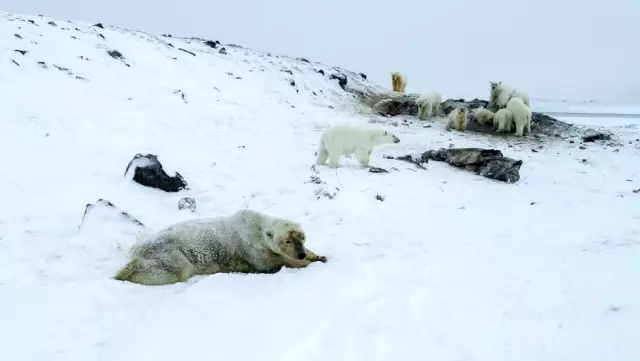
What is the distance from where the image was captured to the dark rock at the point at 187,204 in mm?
7117

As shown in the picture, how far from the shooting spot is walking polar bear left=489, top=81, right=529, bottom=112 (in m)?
18.1

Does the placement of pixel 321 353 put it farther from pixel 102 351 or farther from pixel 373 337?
pixel 102 351

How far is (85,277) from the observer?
4.86 metres

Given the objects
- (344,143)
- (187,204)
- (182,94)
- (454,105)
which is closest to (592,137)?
(454,105)

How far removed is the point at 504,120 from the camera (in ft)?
51.9

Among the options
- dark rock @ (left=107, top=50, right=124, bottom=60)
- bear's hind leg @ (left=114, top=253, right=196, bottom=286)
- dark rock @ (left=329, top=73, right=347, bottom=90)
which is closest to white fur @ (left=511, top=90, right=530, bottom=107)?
dark rock @ (left=329, top=73, right=347, bottom=90)

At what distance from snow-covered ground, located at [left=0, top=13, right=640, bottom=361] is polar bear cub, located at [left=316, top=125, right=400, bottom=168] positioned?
0.39m

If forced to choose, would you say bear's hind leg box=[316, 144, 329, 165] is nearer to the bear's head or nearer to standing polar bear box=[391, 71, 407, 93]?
the bear's head

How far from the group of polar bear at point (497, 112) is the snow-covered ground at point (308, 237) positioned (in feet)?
4.26

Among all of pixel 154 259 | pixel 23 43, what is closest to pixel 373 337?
pixel 154 259

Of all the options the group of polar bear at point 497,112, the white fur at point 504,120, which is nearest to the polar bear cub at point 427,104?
the group of polar bear at point 497,112

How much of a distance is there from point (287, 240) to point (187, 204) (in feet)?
7.79

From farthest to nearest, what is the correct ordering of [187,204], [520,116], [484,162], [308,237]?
1. [520,116]
2. [484,162]
3. [187,204]
4. [308,237]

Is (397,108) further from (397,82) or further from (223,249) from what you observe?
(223,249)
